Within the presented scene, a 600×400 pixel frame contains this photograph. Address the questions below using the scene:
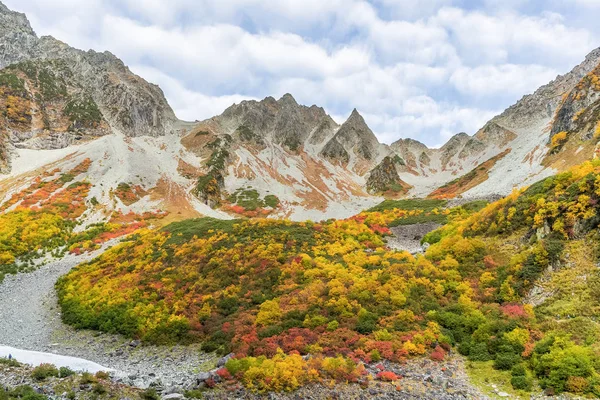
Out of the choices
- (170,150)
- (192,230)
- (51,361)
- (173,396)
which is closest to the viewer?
(173,396)

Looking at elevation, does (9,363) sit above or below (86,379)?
below

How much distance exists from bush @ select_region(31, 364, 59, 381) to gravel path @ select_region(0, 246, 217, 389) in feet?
9.58

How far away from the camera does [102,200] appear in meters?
81.2

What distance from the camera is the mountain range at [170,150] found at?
3469 inches

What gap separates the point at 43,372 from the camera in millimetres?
14117

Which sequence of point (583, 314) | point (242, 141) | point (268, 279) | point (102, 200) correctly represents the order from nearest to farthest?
1. point (583, 314)
2. point (268, 279)
3. point (102, 200)
4. point (242, 141)

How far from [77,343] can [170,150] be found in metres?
133

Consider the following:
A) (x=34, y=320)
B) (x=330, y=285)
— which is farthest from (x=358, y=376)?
(x=34, y=320)

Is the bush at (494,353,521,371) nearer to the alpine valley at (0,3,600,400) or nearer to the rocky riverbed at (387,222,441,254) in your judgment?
the alpine valley at (0,3,600,400)

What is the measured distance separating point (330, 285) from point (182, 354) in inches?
445

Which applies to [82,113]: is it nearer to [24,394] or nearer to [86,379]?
[86,379]

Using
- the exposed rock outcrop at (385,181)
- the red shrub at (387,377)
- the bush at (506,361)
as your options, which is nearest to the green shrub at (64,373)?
the red shrub at (387,377)

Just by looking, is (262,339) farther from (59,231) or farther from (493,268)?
(59,231)

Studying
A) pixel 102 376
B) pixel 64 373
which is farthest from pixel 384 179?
pixel 64 373
